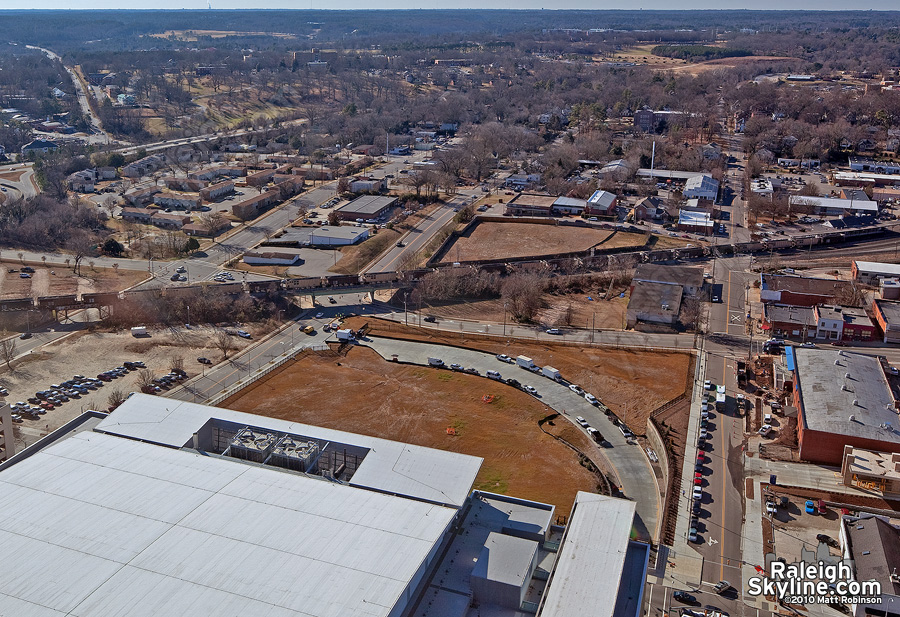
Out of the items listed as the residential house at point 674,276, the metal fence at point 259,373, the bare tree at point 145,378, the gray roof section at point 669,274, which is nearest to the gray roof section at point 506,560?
the metal fence at point 259,373

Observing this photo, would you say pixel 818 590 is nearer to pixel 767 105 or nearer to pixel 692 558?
pixel 692 558

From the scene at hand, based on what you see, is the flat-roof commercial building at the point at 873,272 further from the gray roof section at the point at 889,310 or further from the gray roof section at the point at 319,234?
the gray roof section at the point at 319,234

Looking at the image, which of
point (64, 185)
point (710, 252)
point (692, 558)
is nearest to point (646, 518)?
point (692, 558)

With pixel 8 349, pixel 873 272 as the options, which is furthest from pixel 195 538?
pixel 873 272

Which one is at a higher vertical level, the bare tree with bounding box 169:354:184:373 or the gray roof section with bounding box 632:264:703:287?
the gray roof section with bounding box 632:264:703:287

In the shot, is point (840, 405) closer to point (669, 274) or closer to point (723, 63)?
point (669, 274)

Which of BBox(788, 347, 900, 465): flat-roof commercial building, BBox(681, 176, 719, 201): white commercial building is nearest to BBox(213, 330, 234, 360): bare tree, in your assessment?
BBox(788, 347, 900, 465): flat-roof commercial building

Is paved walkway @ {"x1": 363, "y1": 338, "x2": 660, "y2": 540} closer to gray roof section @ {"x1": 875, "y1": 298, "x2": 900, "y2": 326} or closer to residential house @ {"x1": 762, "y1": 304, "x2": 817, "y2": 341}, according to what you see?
residential house @ {"x1": 762, "y1": 304, "x2": 817, "y2": 341}
